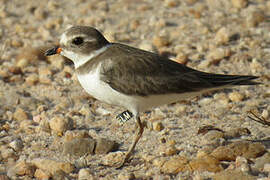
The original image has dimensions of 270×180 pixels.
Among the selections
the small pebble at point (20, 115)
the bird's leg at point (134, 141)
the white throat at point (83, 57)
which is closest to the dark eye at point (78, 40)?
the white throat at point (83, 57)

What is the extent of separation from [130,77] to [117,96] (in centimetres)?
21

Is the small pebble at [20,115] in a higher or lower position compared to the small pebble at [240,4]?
lower

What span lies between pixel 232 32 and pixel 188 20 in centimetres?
87

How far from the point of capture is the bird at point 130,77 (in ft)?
15.1

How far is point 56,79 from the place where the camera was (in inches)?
267

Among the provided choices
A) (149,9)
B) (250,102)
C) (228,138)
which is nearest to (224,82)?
(228,138)

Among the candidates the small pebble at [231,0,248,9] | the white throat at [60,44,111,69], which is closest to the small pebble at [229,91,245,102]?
the white throat at [60,44,111,69]

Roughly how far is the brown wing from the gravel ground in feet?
1.98

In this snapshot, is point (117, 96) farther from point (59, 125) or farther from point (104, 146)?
point (59, 125)

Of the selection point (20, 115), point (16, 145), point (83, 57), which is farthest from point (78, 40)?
point (20, 115)

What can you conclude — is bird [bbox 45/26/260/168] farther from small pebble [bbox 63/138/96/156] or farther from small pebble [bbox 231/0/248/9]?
small pebble [bbox 231/0/248/9]

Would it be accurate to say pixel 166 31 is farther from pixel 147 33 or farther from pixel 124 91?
pixel 124 91

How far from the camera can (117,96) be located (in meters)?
4.61

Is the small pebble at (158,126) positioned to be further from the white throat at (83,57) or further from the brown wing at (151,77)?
the white throat at (83,57)
